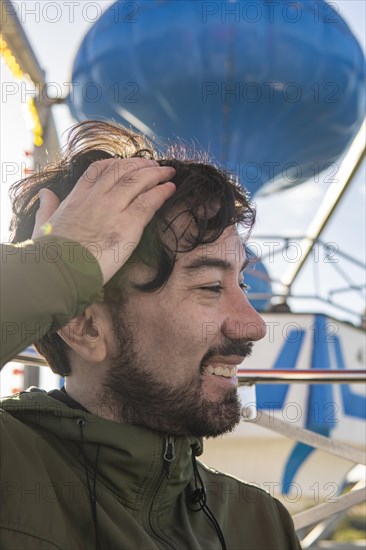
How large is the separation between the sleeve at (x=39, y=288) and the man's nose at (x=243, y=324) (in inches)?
15.2

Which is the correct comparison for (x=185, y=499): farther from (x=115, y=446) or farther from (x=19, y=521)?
(x=19, y=521)

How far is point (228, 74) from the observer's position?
27.2 ft

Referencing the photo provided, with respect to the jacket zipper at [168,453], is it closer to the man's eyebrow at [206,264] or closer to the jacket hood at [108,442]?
the jacket hood at [108,442]

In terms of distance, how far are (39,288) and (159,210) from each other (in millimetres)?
479

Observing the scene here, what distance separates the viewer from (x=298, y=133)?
30.0 feet

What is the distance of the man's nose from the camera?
1365 millimetres

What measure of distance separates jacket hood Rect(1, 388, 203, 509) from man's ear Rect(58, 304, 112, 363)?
0.13 metres

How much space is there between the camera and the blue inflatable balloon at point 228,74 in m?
8.11

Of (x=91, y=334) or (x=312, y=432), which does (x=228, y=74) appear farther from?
(x=91, y=334)

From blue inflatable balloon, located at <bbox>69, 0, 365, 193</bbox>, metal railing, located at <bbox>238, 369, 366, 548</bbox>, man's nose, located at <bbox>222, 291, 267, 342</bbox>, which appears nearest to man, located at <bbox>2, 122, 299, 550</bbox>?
man's nose, located at <bbox>222, 291, 267, 342</bbox>

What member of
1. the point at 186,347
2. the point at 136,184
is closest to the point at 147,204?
the point at 136,184

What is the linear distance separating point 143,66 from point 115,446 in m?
7.42

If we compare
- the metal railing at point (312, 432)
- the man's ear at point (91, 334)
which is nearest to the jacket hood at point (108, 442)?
the man's ear at point (91, 334)

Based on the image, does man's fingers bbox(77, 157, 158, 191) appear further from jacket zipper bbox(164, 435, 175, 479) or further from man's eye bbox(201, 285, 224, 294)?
jacket zipper bbox(164, 435, 175, 479)
